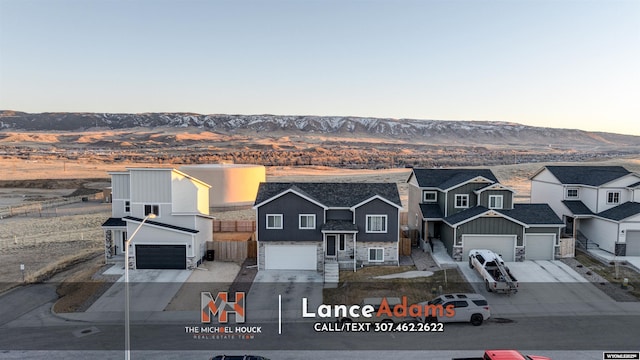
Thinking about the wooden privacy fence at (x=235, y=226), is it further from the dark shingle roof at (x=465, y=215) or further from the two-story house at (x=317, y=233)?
the dark shingle roof at (x=465, y=215)

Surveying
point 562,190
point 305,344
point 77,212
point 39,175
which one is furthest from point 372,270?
point 39,175

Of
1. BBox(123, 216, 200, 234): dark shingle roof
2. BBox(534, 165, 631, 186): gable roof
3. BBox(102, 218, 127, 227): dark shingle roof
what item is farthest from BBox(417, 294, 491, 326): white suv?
BBox(102, 218, 127, 227): dark shingle roof

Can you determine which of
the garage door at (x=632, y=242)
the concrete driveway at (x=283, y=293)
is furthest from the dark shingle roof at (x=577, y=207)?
the concrete driveway at (x=283, y=293)

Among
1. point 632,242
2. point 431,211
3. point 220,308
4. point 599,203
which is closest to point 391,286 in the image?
point 220,308

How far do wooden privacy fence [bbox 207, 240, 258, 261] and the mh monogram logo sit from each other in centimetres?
922

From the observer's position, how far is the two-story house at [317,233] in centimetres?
3047

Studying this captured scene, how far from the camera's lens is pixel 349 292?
83.8 feet

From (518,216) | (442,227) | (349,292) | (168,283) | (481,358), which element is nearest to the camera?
(481,358)

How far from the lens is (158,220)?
3091cm

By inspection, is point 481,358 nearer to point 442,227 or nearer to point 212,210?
point 442,227

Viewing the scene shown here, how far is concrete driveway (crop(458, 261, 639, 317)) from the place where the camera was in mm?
22625

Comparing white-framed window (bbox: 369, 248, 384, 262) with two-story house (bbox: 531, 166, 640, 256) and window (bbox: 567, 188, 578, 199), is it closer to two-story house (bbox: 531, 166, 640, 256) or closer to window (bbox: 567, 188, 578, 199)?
two-story house (bbox: 531, 166, 640, 256)

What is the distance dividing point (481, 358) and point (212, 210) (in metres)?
41.0

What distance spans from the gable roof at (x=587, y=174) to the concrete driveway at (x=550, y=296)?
956cm
